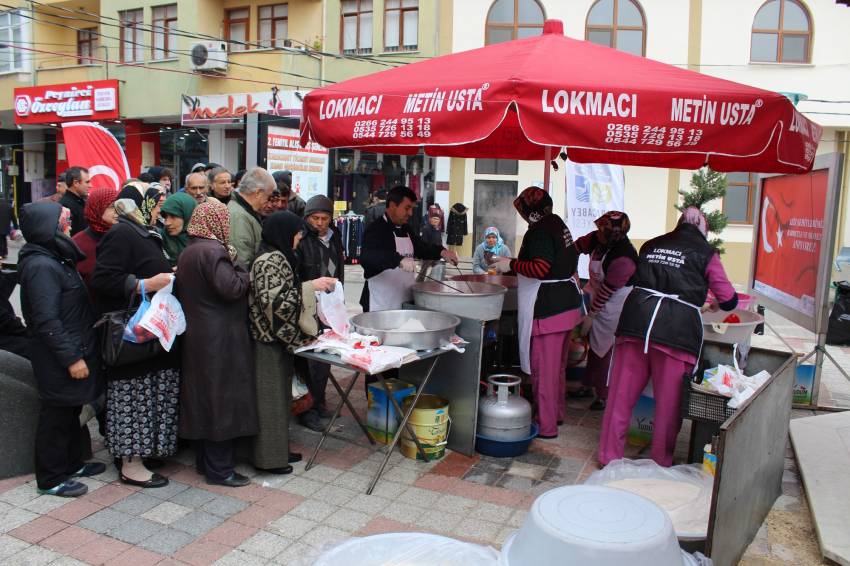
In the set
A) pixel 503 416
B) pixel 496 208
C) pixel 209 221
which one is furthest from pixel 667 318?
pixel 496 208

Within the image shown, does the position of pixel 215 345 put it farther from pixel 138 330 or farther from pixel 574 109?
pixel 574 109

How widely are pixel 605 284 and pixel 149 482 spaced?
3444 millimetres

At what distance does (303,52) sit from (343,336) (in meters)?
13.7

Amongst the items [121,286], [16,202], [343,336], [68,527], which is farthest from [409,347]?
[16,202]

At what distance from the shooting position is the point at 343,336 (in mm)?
4141

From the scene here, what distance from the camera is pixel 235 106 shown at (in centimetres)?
1739

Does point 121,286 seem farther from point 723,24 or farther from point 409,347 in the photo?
point 723,24

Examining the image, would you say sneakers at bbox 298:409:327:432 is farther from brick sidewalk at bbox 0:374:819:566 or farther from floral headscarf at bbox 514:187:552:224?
floral headscarf at bbox 514:187:552:224

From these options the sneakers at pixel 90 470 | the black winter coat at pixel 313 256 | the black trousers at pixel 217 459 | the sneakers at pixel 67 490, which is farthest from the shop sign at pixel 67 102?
the black trousers at pixel 217 459

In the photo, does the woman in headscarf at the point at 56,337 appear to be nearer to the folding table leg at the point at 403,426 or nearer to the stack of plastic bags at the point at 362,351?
the stack of plastic bags at the point at 362,351

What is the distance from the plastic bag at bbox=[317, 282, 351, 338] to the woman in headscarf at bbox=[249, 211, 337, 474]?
0.26ft

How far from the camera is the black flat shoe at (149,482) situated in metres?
3.90

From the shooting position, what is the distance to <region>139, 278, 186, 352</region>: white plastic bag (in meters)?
3.59

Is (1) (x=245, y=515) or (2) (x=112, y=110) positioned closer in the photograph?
(1) (x=245, y=515)
